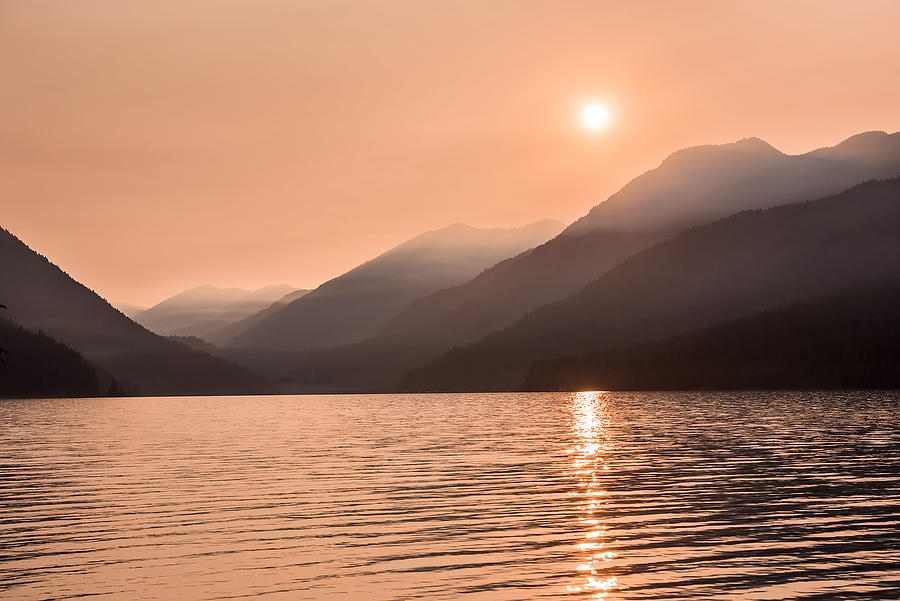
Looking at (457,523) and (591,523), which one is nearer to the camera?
(591,523)

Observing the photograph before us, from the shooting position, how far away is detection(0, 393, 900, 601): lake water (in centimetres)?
3672

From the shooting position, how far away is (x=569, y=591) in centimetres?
3522

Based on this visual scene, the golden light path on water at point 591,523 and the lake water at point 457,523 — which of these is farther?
the lake water at point 457,523

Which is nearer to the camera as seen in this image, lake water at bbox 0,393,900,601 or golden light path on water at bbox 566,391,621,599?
golden light path on water at bbox 566,391,621,599

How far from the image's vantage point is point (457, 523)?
166 feet

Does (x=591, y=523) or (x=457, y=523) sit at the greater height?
(x=457, y=523)

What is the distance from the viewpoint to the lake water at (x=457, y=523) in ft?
120

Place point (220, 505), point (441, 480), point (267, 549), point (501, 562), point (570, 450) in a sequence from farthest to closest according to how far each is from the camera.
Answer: point (570, 450) → point (441, 480) → point (220, 505) → point (267, 549) → point (501, 562)

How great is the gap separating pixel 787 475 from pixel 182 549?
4283cm

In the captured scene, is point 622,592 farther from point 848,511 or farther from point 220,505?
point 220,505

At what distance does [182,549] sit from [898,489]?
39.8 meters

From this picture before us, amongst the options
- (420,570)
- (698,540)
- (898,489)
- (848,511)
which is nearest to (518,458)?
(898,489)

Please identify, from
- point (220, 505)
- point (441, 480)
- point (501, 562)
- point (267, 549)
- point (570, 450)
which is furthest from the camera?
point (570, 450)

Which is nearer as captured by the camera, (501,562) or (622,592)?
(622,592)
